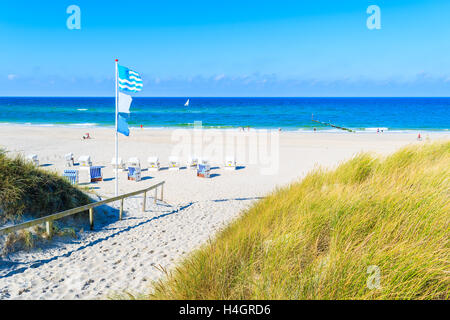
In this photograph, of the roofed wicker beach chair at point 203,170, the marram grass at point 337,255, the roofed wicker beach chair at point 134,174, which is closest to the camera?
the marram grass at point 337,255

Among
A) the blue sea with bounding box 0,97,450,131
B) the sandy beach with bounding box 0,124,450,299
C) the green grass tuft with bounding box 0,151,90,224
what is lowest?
the sandy beach with bounding box 0,124,450,299

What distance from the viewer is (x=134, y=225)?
25.0ft

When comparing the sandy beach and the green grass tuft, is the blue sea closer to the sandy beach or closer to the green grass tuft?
the sandy beach

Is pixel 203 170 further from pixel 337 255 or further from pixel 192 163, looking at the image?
pixel 337 255

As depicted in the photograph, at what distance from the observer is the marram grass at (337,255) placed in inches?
93.7

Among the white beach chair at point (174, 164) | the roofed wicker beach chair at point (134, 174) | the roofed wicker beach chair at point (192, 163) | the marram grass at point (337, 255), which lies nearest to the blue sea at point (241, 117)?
the roofed wicker beach chair at point (192, 163)

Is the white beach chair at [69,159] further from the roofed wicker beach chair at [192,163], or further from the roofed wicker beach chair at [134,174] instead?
the roofed wicker beach chair at [192,163]

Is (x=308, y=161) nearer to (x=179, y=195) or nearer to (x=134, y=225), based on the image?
(x=179, y=195)

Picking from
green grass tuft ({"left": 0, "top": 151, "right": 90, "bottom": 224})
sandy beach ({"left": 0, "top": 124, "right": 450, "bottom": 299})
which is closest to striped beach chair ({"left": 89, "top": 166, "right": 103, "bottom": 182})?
sandy beach ({"left": 0, "top": 124, "right": 450, "bottom": 299})

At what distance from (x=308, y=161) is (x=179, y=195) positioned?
35.4ft

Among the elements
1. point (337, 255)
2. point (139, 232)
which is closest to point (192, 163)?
point (139, 232)

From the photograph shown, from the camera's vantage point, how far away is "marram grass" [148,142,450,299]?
7.80 feet

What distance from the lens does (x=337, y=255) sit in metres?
2.66

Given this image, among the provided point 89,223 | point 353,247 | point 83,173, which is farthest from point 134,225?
point 83,173
